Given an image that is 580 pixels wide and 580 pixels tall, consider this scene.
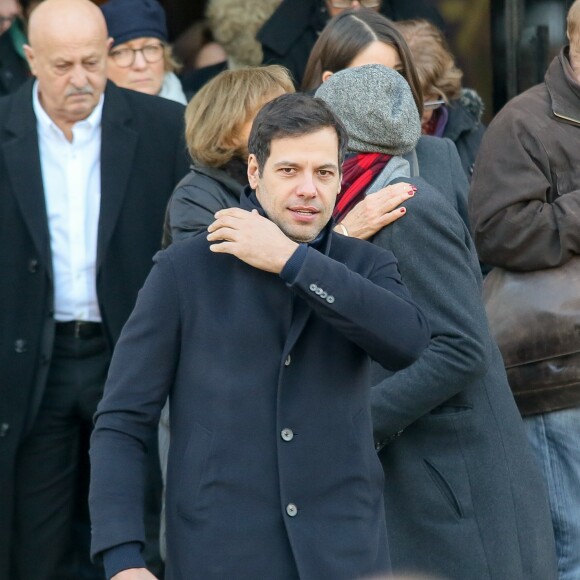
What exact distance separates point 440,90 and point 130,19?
1.34 m

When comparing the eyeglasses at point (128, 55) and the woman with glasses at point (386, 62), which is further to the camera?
the eyeglasses at point (128, 55)

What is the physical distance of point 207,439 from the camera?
2.78 meters

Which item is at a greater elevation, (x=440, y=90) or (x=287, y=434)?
(x=287, y=434)

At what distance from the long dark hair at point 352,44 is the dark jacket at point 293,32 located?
1.46 metres

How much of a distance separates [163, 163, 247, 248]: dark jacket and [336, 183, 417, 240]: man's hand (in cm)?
70

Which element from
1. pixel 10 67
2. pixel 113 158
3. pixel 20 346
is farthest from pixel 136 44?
pixel 20 346

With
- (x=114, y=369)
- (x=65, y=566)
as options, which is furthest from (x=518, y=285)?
(x=65, y=566)

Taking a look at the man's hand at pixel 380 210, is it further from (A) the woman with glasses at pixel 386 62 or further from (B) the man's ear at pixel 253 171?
(B) the man's ear at pixel 253 171

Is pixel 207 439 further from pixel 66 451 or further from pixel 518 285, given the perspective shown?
pixel 66 451

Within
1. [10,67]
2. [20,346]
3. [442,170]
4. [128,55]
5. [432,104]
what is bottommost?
[20,346]

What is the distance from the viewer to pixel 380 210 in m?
3.37

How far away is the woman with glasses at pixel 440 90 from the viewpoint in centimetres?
504

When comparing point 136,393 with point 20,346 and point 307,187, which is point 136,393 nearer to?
point 307,187

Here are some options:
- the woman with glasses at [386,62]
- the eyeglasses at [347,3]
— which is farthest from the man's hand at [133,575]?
the eyeglasses at [347,3]
